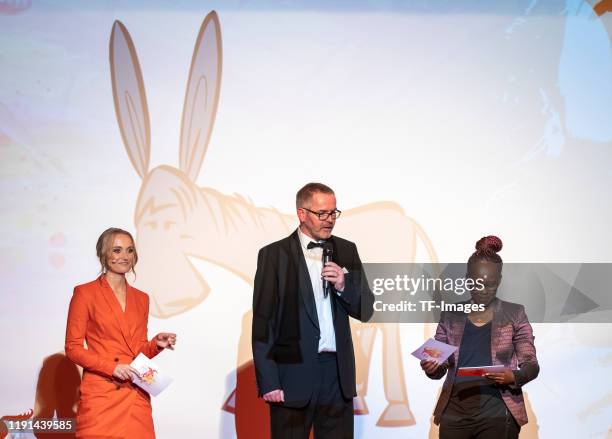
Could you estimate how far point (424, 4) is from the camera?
16.5ft

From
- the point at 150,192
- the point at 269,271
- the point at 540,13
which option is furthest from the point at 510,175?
the point at 150,192

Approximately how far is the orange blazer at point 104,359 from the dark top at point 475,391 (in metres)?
1.56

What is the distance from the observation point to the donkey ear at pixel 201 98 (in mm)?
5020

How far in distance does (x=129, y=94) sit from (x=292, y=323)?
197 centimetres

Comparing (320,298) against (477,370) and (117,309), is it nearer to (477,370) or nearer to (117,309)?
(477,370)

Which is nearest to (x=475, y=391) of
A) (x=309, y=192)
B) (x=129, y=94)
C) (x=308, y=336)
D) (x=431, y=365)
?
(x=431, y=365)

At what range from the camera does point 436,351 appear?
3.92m

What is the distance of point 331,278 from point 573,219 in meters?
1.98

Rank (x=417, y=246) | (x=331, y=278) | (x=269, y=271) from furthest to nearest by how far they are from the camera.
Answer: (x=417, y=246)
(x=269, y=271)
(x=331, y=278)

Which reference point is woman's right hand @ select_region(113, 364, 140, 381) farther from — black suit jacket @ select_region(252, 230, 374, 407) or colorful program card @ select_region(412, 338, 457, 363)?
colorful program card @ select_region(412, 338, 457, 363)

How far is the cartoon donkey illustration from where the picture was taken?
4996 millimetres

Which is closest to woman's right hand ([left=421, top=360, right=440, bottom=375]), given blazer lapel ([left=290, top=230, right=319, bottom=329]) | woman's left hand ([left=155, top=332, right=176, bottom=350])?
blazer lapel ([left=290, top=230, right=319, bottom=329])

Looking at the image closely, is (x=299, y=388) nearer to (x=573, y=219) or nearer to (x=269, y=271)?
(x=269, y=271)

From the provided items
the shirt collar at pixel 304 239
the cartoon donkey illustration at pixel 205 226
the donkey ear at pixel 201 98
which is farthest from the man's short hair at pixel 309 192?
the donkey ear at pixel 201 98
